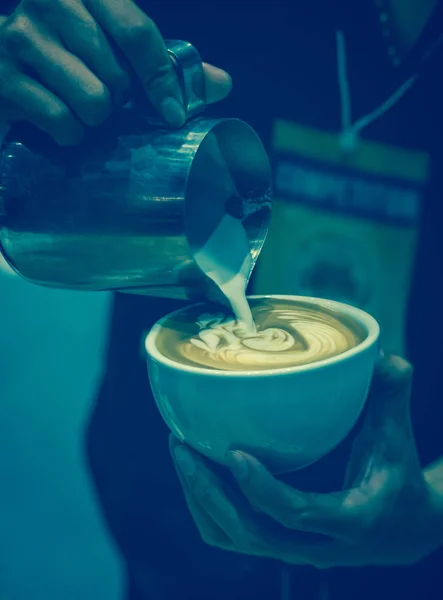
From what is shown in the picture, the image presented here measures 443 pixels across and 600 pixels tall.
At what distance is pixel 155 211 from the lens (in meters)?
0.53

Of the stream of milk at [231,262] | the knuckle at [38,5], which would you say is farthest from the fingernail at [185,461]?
the knuckle at [38,5]

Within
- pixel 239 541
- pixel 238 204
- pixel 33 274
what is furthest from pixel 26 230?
pixel 239 541

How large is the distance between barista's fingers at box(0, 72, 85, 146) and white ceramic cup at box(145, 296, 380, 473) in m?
0.21

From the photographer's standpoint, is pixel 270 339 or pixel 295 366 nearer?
pixel 295 366

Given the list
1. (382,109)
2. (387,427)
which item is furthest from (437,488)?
(382,109)

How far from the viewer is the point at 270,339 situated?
1.93 feet

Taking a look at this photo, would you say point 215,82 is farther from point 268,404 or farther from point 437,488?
point 437,488

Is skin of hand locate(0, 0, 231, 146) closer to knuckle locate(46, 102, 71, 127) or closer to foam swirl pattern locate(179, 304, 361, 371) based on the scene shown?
knuckle locate(46, 102, 71, 127)

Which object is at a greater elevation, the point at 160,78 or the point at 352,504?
the point at 160,78

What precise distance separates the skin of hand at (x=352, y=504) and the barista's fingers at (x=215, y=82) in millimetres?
383

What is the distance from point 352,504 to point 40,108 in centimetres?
51

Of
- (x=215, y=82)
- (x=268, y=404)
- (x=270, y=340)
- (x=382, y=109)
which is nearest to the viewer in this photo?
(x=268, y=404)

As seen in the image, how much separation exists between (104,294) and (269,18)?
1.79ft

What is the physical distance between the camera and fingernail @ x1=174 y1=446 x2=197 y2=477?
0.53 meters
